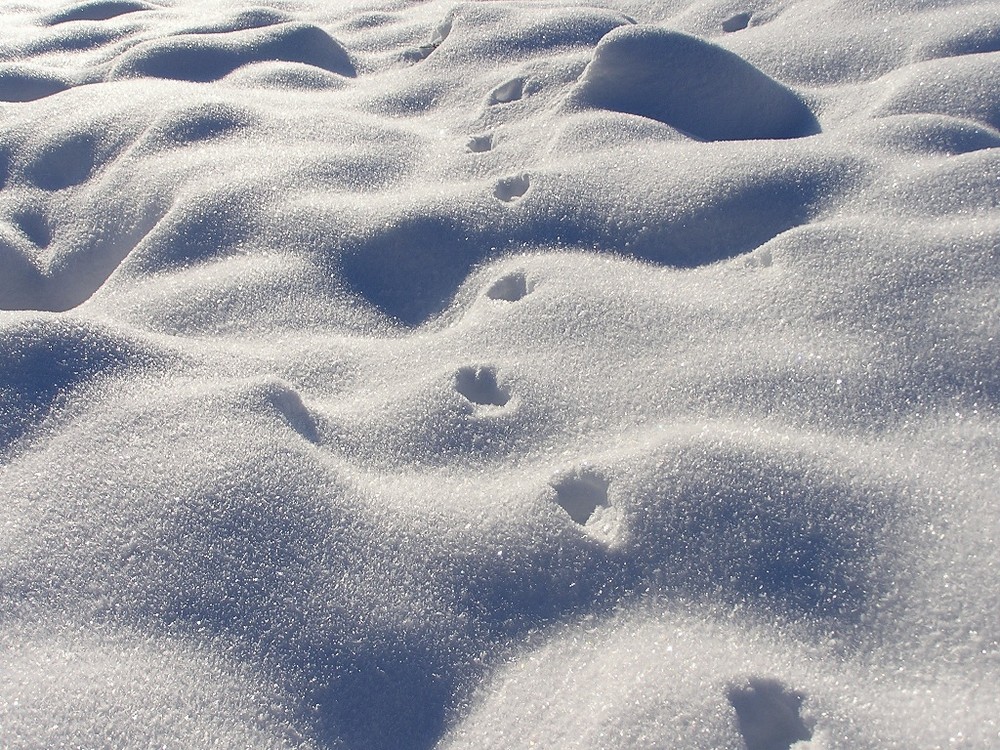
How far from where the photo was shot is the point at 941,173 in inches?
56.2

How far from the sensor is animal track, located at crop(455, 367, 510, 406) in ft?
4.02

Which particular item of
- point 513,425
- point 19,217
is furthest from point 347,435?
point 19,217

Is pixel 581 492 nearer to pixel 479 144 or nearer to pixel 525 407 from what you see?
pixel 525 407

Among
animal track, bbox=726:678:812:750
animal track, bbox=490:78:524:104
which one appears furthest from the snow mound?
animal track, bbox=726:678:812:750

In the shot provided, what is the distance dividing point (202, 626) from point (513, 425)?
48cm

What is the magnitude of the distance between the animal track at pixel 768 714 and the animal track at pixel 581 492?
28cm

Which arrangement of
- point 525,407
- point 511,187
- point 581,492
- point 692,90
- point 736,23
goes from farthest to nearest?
point 736,23
point 692,90
point 511,187
point 525,407
point 581,492

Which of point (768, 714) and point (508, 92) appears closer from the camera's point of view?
point (768, 714)

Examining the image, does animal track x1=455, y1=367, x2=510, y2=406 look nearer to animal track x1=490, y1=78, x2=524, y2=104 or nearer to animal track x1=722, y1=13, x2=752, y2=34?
animal track x1=490, y1=78, x2=524, y2=104

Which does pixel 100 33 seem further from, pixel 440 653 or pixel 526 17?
pixel 440 653

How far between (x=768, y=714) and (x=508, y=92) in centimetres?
155

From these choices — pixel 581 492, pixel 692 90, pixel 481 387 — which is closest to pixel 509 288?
pixel 481 387

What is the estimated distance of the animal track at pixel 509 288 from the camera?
142 cm

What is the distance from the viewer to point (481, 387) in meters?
1.24
